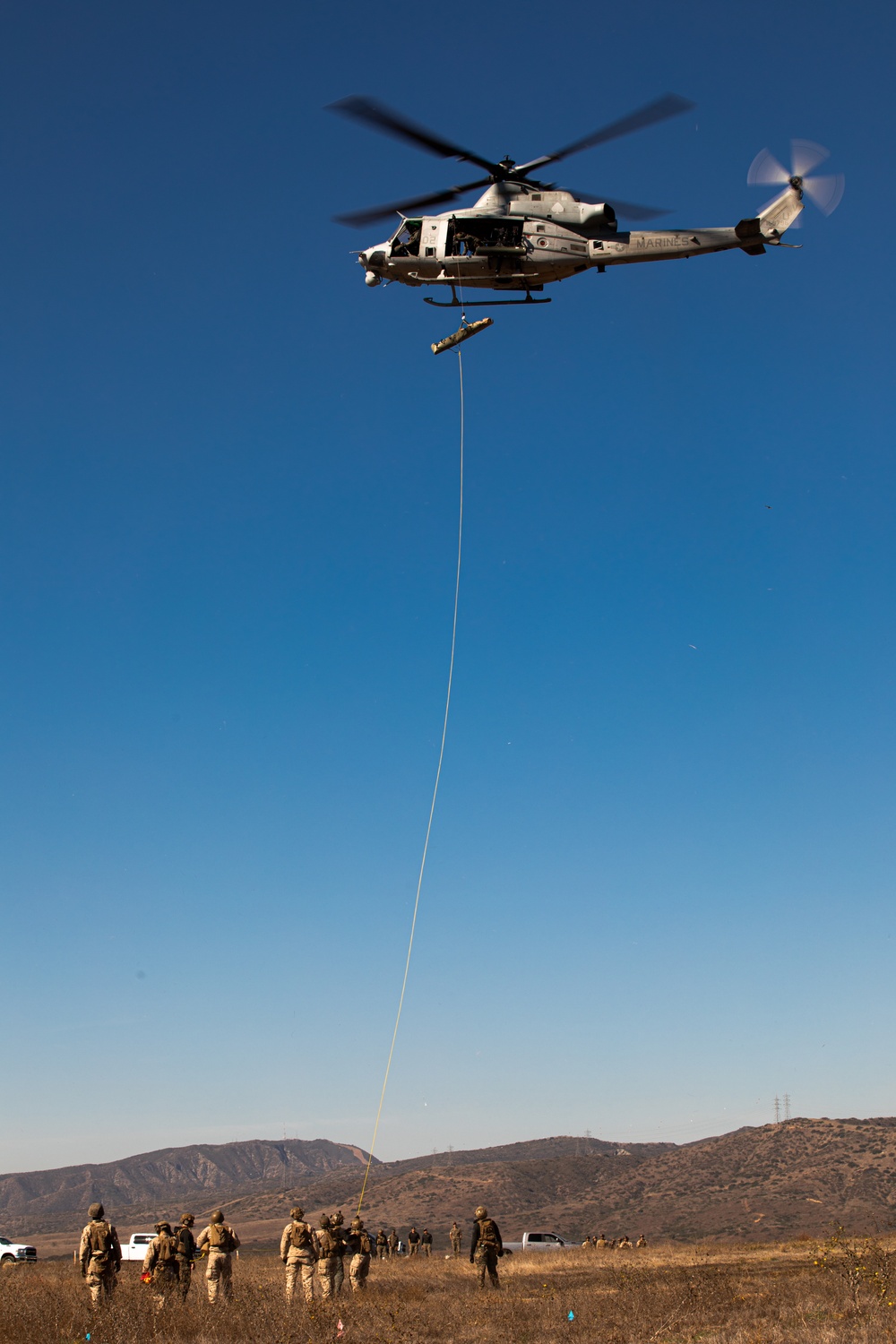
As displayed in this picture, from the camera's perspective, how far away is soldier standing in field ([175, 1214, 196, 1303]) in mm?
15062

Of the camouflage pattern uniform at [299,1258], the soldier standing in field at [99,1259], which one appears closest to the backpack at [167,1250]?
the soldier standing in field at [99,1259]

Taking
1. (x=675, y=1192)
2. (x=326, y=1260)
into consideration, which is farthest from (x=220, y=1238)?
(x=675, y=1192)

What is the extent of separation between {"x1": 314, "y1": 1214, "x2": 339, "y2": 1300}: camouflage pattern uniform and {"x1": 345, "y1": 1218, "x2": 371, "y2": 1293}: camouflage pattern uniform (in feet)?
6.61

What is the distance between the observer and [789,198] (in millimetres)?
20422

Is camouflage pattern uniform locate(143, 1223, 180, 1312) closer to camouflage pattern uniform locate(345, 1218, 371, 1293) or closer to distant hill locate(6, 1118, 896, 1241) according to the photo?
camouflage pattern uniform locate(345, 1218, 371, 1293)

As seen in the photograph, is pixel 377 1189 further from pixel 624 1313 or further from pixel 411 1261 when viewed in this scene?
pixel 624 1313

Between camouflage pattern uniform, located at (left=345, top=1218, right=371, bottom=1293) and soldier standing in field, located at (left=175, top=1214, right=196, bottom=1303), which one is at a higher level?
soldier standing in field, located at (left=175, top=1214, right=196, bottom=1303)

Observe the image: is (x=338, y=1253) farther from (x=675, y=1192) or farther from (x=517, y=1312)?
(x=675, y=1192)

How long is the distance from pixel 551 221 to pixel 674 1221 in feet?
263

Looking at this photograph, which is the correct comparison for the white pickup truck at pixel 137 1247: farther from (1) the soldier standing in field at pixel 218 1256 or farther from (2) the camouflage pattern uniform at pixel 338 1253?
(1) the soldier standing in field at pixel 218 1256

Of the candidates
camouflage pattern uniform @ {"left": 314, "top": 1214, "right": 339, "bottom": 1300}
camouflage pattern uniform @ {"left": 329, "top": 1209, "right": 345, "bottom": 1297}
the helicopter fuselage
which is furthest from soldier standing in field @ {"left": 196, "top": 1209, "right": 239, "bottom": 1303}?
the helicopter fuselage

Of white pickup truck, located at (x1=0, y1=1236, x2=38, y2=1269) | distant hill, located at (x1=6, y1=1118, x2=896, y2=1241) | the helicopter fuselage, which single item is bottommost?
distant hill, located at (x1=6, y1=1118, x2=896, y2=1241)

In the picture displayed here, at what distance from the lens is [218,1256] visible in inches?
611

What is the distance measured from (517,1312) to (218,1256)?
4.20 metres
